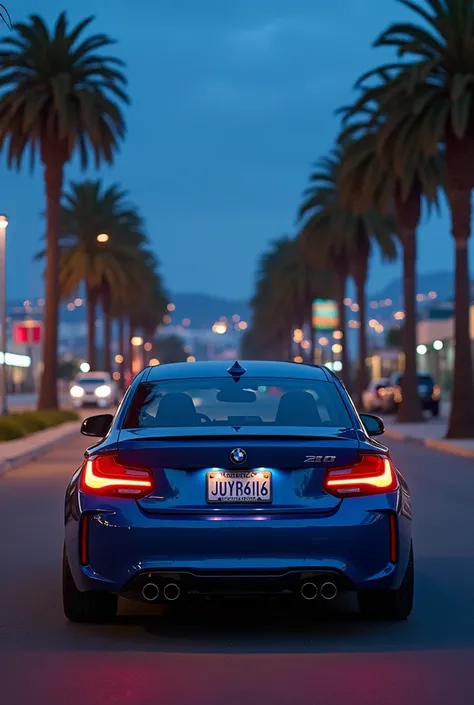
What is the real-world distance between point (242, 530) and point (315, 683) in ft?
3.80

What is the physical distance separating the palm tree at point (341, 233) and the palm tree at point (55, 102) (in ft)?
65.3

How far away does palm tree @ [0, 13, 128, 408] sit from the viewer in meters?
46.8

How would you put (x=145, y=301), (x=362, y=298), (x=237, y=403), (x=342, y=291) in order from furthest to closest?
(x=145, y=301)
(x=342, y=291)
(x=362, y=298)
(x=237, y=403)

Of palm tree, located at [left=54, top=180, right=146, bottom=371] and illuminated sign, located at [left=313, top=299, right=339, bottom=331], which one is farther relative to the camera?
illuminated sign, located at [left=313, top=299, right=339, bottom=331]

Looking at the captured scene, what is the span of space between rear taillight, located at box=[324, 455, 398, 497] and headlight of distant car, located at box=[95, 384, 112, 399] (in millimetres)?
65677

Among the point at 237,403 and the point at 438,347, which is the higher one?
the point at 237,403

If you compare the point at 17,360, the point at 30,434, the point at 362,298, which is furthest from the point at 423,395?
the point at 17,360

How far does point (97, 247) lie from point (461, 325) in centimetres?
3826

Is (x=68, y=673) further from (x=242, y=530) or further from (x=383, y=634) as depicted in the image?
(x=383, y=634)

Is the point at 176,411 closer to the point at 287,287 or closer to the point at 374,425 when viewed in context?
the point at 374,425

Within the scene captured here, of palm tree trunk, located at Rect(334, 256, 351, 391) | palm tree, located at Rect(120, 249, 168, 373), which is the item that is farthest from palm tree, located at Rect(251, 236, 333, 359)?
palm tree, located at Rect(120, 249, 168, 373)

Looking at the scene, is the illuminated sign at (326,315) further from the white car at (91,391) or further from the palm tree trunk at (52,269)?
the palm tree trunk at (52,269)

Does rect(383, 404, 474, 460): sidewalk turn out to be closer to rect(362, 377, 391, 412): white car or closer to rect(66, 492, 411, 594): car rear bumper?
rect(362, 377, 391, 412): white car

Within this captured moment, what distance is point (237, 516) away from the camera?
28.7ft
